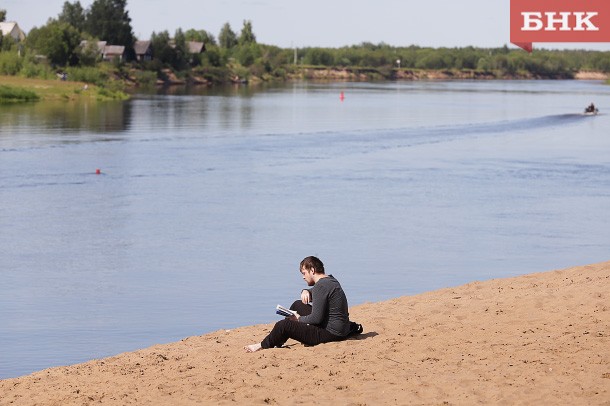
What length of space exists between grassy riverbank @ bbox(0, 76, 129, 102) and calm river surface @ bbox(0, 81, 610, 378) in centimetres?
2311

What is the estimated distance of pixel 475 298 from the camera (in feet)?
45.7

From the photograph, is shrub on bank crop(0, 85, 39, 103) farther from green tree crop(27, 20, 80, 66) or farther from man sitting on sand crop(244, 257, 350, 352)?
man sitting on sand crop(244, 257, 350, 352)

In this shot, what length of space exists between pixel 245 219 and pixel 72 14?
150492mm

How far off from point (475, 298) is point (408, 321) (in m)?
1.85

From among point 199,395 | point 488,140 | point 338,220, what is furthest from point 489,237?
point 488,140

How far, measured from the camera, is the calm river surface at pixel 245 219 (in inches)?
639

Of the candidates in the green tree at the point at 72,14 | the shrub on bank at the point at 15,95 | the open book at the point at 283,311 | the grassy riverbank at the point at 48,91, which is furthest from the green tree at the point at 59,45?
the open book at the point at 283,311

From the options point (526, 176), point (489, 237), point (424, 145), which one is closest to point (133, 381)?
point (489, 237)

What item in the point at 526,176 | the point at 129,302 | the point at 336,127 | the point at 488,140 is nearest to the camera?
the point at 129,302

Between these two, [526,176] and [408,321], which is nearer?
[408,321]

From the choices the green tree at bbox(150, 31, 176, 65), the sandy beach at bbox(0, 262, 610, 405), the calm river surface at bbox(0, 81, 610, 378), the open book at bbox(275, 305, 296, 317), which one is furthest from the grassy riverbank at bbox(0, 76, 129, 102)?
the open book at bbox(275, 305, 296, 317)

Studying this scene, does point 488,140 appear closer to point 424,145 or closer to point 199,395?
point 424,145

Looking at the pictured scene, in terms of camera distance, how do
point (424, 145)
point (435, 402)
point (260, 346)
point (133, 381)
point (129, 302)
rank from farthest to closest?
point (424, 145) → point (129, 302) → point (260, 346) → point (133, 381) → point (435, 402)

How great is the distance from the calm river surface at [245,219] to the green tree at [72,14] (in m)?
116
